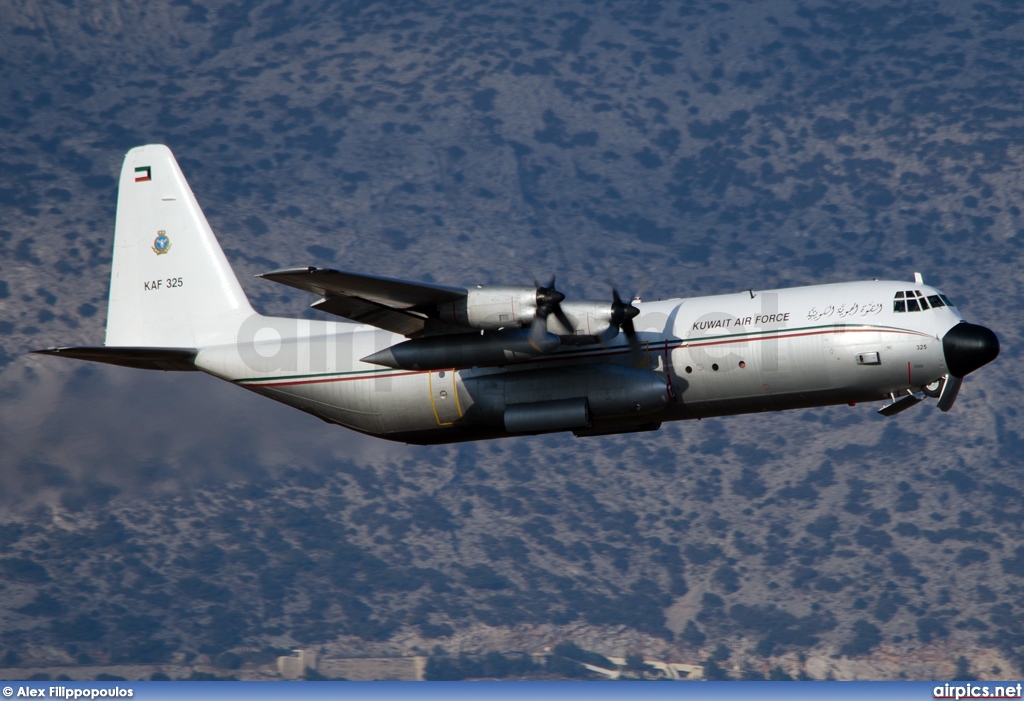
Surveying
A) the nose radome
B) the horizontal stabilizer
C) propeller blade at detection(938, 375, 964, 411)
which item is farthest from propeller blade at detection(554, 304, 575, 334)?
the horizontal stabilizer

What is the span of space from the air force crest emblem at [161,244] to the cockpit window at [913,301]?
20270mm

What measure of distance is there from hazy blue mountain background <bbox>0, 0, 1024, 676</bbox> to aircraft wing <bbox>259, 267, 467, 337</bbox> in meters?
25.8

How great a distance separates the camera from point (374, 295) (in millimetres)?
32719

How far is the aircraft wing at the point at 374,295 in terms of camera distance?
3131cm

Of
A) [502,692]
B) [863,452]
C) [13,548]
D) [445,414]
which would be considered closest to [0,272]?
[13,548]

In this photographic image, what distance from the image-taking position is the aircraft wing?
3131cm

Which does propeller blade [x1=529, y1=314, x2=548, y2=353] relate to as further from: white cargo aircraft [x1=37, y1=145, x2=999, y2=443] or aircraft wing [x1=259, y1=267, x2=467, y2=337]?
aircraft wing [x1=259, y1=267, x2=467, y2=337]

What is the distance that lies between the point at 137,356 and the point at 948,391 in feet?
67.4

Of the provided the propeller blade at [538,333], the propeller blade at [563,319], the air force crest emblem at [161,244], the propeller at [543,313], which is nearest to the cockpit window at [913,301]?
the propeller blade at [563,319]

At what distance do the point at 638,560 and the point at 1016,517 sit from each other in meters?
30.1

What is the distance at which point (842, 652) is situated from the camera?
3573 inches

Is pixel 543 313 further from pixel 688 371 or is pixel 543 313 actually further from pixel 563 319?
pixel 688 371

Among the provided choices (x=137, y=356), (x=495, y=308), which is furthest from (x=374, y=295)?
(x=137, y=356)

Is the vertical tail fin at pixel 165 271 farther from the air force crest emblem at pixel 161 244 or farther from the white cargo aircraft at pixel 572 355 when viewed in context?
the white cargo aircraft at pixel 572 355
